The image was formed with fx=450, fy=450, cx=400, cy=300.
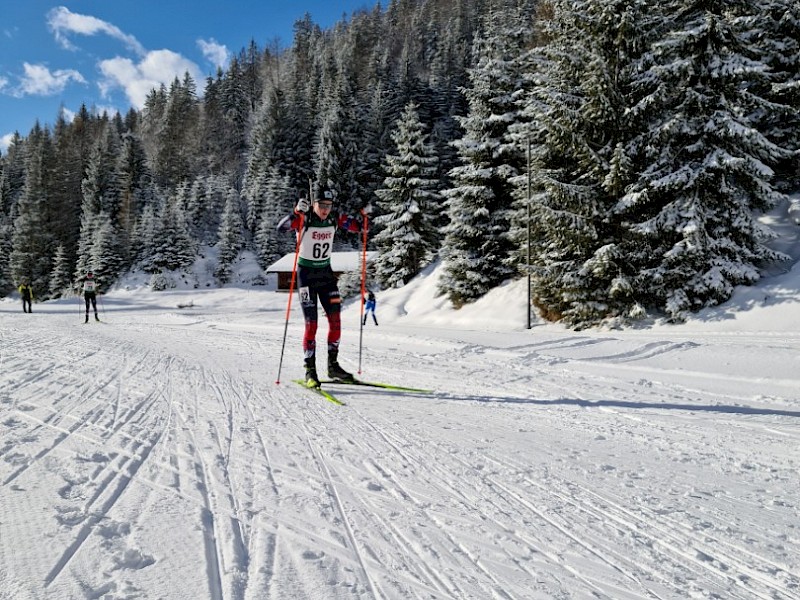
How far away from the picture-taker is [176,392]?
5.48 m

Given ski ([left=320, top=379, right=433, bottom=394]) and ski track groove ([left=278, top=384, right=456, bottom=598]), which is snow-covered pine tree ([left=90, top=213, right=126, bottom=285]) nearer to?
ski ([left=320, top=379, right=433, bottom=394])

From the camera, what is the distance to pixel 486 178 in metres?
20.7

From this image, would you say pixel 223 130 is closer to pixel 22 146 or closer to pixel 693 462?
pixel 22 146

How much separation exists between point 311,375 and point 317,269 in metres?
1.56

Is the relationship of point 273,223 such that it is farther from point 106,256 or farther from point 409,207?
point 409,207

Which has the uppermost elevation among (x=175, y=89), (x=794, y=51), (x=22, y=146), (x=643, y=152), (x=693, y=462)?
(x=175, y=89)

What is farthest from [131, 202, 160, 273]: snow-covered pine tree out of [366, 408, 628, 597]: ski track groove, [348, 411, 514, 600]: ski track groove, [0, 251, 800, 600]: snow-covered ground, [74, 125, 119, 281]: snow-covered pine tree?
[366, 408, 628, 597]: ski track groove

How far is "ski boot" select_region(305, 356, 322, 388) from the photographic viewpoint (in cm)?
589

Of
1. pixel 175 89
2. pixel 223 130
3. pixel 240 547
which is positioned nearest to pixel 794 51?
pixel 240 547

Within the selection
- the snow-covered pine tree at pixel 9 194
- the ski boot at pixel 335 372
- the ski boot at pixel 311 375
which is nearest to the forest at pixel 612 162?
the ski boot at pixel 335 372

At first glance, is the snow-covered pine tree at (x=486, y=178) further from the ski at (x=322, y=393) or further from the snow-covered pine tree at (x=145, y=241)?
the snow-covered pine tree at (x=145, y=241)

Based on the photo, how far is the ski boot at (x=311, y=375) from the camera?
589 cm

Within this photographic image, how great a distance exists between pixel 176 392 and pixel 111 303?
3635cm

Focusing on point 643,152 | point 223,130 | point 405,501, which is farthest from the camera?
point 223,130
